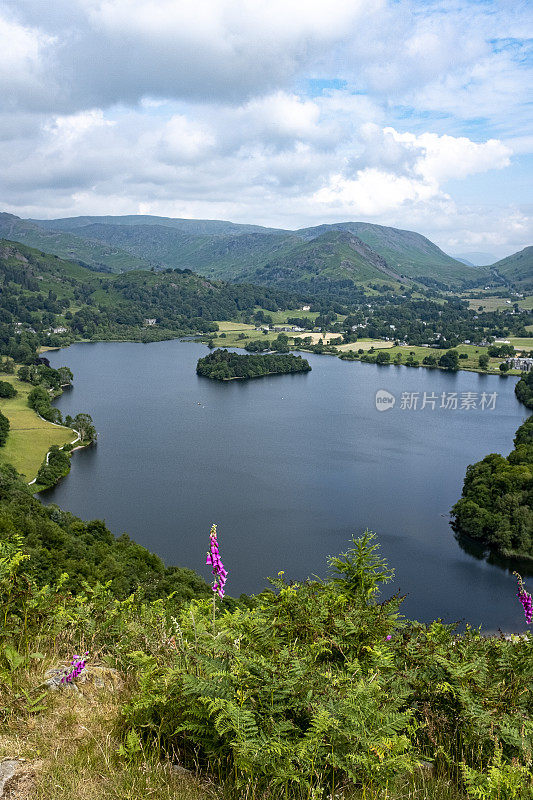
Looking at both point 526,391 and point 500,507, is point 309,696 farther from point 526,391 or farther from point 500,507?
point 526,391

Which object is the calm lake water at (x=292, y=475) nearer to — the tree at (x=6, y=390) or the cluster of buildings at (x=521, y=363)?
the tree at (x=6, y=390)

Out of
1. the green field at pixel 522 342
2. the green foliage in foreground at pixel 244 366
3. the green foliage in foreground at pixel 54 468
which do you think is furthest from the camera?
the green field at pixel 522 342

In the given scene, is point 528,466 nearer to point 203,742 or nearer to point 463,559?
point 463,559

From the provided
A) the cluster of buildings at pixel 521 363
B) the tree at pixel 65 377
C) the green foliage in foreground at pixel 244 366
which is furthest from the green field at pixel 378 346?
the tree at pixel 65 377

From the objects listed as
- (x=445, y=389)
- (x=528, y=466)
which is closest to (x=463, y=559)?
(x=528, y=466)

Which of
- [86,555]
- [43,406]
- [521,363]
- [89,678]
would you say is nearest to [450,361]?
[521,363]

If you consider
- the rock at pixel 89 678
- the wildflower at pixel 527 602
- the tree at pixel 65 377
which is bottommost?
the tree at pixel 65 377
